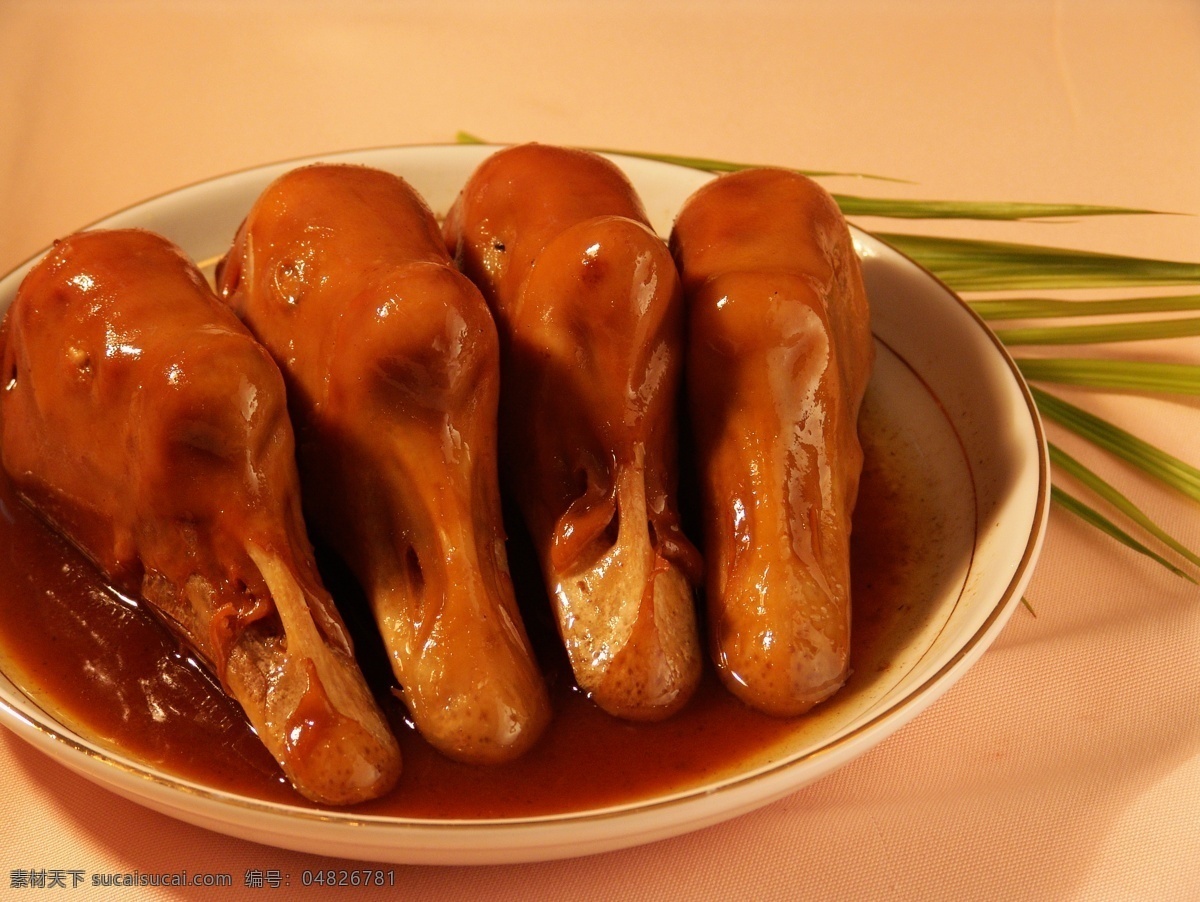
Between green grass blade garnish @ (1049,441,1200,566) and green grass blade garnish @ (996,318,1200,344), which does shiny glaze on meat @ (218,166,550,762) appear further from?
green grass blade garnish @ (996,318,1200,344)

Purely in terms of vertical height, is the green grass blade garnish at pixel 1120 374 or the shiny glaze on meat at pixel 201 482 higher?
the shiny glaze on meat at pixel 201 482

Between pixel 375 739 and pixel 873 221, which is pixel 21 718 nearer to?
→ pixel 375 739

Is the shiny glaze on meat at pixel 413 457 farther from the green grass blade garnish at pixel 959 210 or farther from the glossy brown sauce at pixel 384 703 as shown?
the green grass blade garnish at pixel 959 210

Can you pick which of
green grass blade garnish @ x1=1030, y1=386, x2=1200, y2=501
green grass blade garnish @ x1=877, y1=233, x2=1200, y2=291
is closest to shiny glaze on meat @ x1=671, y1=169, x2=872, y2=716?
green grass blade garnish @ x1=1030, y1=386, x2=1200, y2=501

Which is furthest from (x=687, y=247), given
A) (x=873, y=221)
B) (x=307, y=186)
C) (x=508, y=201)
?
(x=873, y=221)

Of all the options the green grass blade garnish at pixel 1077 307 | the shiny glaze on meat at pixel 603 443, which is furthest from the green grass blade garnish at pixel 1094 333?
the shiny glaze on meat at pixel 603 443

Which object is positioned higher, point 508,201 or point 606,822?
point 508,201
